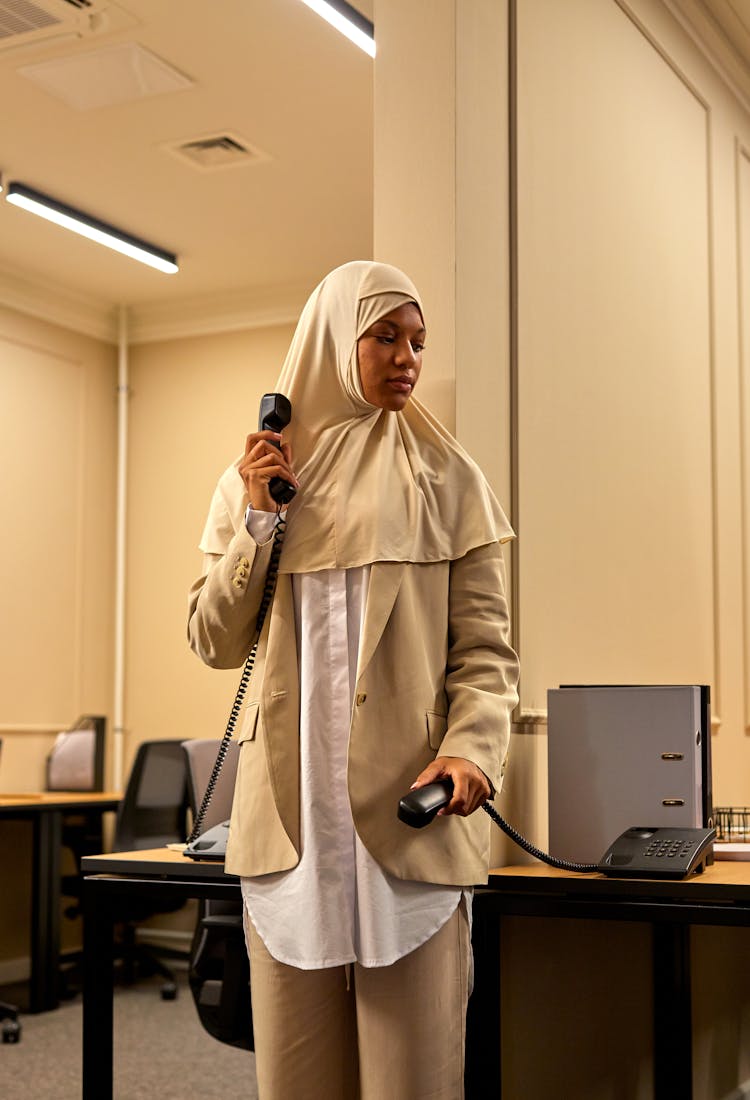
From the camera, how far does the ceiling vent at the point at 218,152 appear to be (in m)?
4.82

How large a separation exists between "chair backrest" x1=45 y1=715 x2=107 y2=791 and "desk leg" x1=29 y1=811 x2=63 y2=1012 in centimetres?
65

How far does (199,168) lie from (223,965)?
3.24 metres

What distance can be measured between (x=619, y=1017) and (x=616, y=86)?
226 centimetres

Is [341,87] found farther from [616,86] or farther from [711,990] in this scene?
[711,990]

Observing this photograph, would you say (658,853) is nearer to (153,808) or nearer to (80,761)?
(153,808)

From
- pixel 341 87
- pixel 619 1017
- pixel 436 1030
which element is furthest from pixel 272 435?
pixel 341 87

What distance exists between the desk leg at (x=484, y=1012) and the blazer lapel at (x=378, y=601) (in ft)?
1.99

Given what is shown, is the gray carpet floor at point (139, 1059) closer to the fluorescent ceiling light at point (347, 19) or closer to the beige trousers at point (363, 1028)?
the beige trousers at point (363, 1028)

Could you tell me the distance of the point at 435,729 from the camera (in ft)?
6.22

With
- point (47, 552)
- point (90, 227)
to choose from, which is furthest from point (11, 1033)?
point (90, 227)

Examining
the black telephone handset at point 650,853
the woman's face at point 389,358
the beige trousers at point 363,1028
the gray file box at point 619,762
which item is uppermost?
the woman's face at point 389,358

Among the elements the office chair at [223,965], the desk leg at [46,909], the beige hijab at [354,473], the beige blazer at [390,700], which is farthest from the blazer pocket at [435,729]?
the desk leg at [46,909]

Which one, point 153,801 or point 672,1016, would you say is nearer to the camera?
point 672,1016

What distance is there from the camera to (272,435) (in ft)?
6.27
